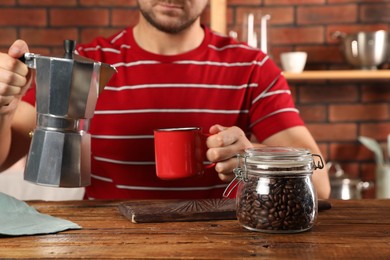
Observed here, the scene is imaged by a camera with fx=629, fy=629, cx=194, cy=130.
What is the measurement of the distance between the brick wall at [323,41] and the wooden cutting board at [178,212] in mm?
1586

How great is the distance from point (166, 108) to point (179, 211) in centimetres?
57

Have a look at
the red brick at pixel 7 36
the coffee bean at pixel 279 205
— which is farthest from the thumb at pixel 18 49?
the red brick at pixel 7 36

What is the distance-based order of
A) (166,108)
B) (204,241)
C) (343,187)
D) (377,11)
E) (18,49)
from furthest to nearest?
1. (377,11)
2. (343,187)
3. (166,108)
4. (18,49)
5. (204,241)

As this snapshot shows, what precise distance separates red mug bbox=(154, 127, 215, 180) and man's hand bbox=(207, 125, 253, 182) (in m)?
0.02

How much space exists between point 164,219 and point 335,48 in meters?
1.76

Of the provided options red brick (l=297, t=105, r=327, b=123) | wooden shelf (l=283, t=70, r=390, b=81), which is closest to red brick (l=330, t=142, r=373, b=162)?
red brick (l=297, t=105, r=327, b=123)

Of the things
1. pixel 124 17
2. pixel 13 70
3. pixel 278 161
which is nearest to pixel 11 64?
pixel 13 70

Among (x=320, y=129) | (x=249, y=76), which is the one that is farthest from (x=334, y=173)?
(x=249, y=76)

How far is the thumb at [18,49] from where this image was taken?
1055mm

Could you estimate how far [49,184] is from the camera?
3.57 ft

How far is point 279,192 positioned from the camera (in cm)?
87

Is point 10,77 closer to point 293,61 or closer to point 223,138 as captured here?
point 223,138

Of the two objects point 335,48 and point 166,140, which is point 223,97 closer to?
point 166,140

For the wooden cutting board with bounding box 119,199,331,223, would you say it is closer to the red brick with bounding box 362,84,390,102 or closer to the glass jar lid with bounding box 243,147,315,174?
the glass jar lid with bounding box 243,147,315,174
